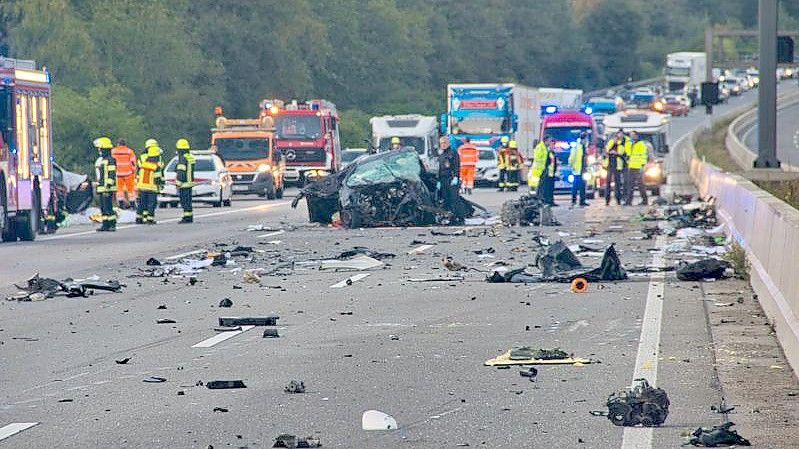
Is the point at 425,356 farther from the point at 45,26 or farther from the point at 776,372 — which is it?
the point at 45,26

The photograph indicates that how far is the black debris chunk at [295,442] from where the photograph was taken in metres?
9.04

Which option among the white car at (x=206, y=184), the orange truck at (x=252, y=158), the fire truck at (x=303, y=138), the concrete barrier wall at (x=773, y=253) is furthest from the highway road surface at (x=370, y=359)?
the fire truck at (x=303, y=138)

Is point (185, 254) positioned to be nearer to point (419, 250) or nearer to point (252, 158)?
point (419, 250)

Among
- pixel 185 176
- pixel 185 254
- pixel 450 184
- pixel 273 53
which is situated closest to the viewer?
pixel 185 254

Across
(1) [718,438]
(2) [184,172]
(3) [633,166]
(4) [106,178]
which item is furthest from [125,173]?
(1) [718,438]

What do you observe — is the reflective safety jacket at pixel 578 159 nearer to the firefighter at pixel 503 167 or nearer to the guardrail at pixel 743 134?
the guardrail at pixel 743 134

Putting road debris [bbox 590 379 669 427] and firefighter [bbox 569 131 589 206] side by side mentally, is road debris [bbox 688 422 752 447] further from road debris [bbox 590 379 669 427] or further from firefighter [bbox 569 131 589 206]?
firefighter [bbox 569 131 589 206]

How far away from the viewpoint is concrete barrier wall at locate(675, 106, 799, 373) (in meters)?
12.3

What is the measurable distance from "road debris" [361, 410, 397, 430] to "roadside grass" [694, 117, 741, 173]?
151ft

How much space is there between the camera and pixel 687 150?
73.9m

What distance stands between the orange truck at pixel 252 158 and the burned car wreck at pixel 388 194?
61.8 ft

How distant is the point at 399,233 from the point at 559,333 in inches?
578

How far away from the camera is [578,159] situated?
39.3 metres

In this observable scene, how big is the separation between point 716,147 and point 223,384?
69.1 m
